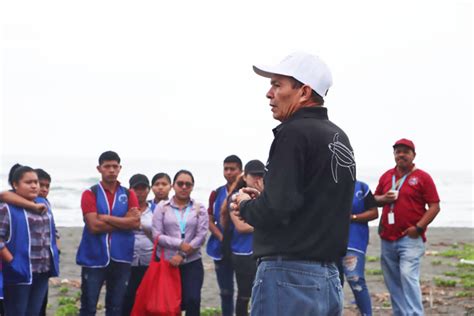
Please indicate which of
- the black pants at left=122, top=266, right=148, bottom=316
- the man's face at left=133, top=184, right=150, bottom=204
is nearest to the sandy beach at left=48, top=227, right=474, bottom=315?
the black pants at left=122, top=266, right=148, bottom=316

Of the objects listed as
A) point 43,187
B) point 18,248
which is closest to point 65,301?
point 43,187

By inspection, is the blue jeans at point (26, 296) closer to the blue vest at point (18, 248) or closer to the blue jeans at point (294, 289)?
the blue vest at point (18, 248)

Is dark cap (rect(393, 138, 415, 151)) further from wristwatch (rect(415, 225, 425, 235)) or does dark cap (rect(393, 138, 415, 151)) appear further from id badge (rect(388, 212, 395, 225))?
wristwatch (rect(415, 225, 425, 235))

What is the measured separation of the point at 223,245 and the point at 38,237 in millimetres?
2303

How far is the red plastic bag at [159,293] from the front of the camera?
25.4ft

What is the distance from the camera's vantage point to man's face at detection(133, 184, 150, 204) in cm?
922

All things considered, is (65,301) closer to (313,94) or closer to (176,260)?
(176,260)

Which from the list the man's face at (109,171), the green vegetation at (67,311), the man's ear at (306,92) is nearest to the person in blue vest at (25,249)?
the man's face at (109,171)

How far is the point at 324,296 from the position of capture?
11.9 feet

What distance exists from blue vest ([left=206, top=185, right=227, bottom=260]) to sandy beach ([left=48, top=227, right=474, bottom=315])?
1.09m

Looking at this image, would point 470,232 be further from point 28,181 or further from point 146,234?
point 28,181

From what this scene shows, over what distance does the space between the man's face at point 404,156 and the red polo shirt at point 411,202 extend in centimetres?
13

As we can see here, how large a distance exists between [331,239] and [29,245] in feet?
13.9

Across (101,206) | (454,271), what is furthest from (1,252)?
(454,271)
